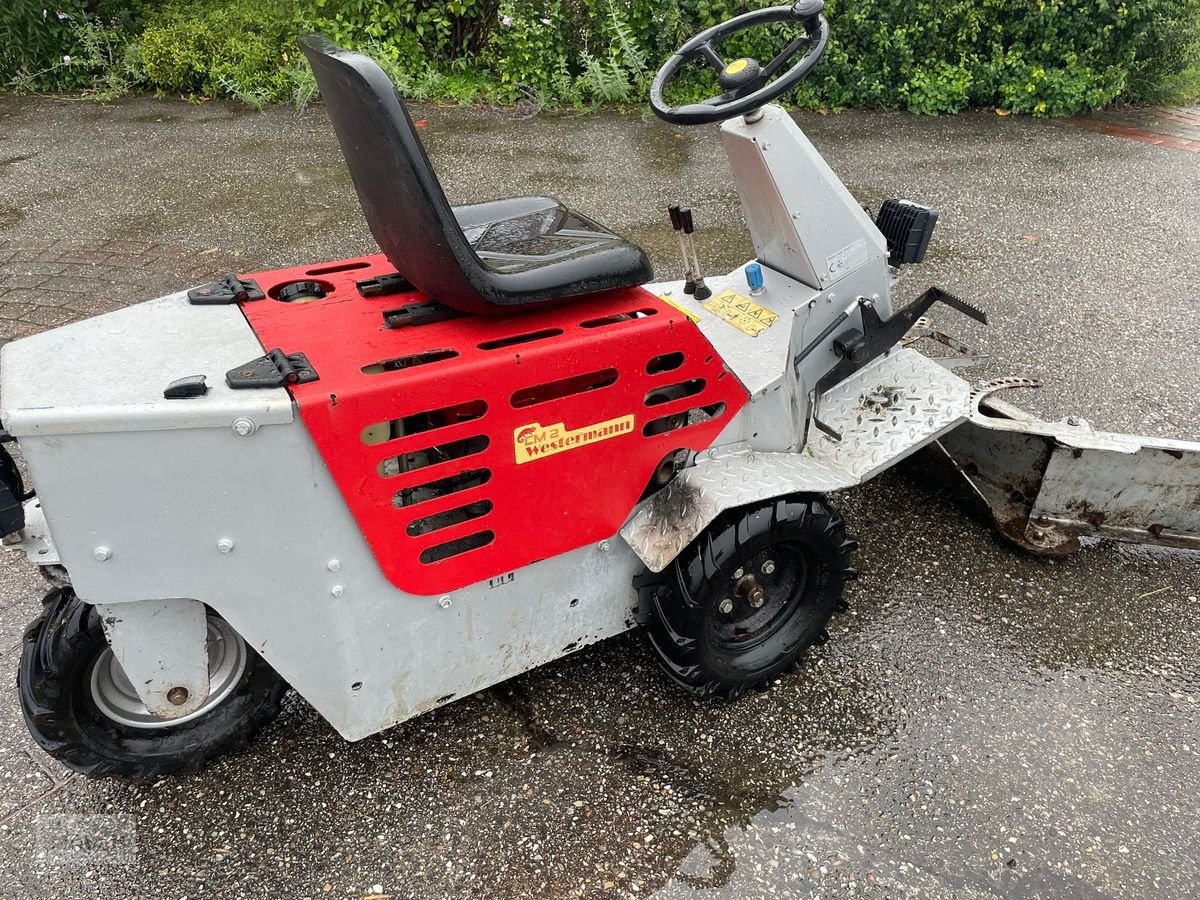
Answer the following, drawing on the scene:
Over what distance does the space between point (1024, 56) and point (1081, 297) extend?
9.88 ft

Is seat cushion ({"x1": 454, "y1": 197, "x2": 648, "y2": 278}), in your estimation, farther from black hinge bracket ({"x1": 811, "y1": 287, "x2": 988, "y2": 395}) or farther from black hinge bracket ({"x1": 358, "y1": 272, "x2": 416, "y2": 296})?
black hinge bracket ({"x1": 811, "y1": 287, "x2": 988, "y2": 395})

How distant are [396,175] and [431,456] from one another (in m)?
0.62

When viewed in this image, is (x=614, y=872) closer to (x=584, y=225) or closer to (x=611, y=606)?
(x=611, y=606)

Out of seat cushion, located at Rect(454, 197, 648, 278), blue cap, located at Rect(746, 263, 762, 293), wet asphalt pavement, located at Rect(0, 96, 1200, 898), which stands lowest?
wet asphalt pavement, located at Rect(0, 96, 1200, 898)

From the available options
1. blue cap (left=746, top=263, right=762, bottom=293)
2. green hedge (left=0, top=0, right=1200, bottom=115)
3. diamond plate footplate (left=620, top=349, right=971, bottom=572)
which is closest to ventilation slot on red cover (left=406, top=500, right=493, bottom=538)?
diamond plate footplate (left=620, top=349, right=971, bottom=572)

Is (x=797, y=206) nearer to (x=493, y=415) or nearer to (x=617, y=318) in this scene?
(x=617, y=318)

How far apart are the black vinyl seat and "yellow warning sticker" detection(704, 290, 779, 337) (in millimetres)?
364

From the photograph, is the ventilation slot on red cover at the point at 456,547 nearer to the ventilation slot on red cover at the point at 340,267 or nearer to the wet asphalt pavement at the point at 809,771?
the wet asphalt pavement at the point at 809,771

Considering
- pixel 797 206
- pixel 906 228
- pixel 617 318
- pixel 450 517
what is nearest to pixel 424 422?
pixel 450 517

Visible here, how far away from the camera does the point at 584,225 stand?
2.42 m

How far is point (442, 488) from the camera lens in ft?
6.70

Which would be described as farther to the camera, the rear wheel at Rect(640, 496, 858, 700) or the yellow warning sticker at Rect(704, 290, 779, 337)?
the yellow warning sticker at Rect(704, 290, 779, 337)

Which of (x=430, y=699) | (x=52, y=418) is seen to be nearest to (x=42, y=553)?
(x=52, y=418)

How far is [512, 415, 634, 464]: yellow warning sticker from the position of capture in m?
1.91
